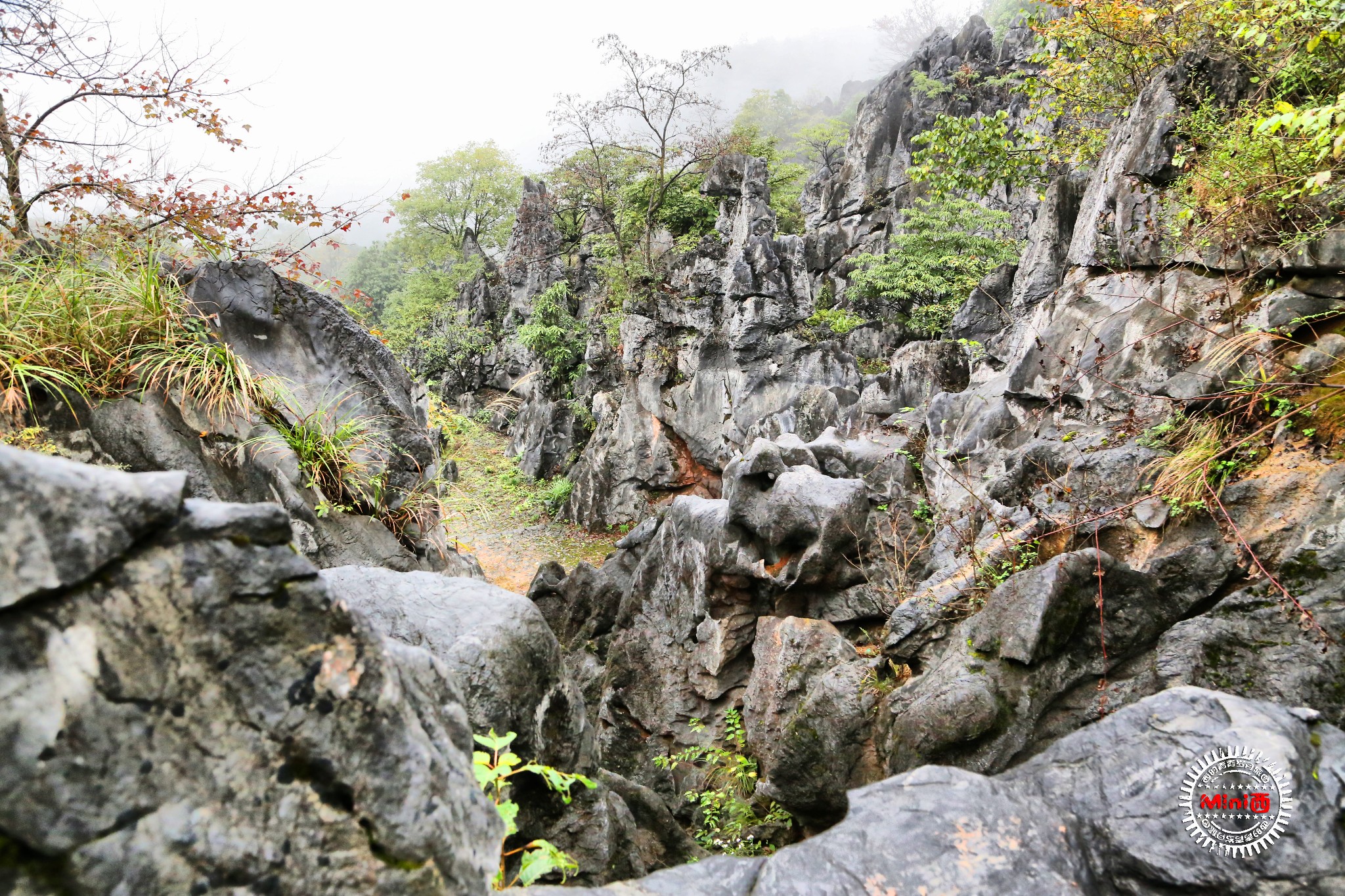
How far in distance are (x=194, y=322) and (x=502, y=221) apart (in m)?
33.2

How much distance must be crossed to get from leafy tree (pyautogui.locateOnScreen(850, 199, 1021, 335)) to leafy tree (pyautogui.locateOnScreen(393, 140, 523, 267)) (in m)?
22.8

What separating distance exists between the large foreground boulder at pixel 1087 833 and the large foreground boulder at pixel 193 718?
0.91 m

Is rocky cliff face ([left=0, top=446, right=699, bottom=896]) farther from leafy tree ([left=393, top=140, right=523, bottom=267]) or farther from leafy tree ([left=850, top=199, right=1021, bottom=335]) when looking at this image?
leafy tree ([left=393, top=140, right=523, bottom=267])

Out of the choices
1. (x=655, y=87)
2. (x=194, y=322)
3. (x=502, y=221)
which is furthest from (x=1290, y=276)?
(x=502, y=221)

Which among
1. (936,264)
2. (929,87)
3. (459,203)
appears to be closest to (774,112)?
(929,87)

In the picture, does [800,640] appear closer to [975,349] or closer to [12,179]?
[12,179]

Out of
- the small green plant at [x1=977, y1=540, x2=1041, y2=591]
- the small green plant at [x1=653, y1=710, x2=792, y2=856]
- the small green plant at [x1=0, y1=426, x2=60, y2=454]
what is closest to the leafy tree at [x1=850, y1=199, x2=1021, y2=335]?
the small green plant at [x1=977, y1=540, x2=1041, y2=591]

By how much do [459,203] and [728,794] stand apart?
3562cm

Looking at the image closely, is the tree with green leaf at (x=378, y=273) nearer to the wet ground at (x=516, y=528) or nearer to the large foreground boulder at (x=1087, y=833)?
the wet ground at (x=516, y=528)

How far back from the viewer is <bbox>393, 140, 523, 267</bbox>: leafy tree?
115 ft

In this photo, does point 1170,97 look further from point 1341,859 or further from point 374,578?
point 374,578

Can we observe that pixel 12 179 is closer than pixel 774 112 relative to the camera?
Yes

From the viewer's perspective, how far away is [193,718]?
1426 millimetres

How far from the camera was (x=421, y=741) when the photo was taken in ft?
5.67
